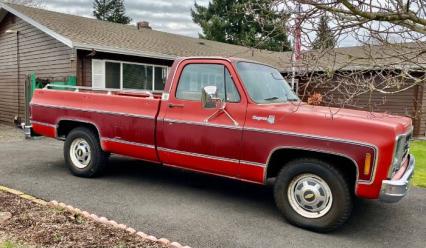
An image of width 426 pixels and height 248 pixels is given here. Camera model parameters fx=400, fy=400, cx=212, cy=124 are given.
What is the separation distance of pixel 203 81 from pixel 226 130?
0.90m

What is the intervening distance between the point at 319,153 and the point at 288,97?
1.39 meters

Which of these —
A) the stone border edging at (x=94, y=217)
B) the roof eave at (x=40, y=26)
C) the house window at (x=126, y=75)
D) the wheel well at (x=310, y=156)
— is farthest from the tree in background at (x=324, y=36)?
the roof eave at (x=40, y=26)

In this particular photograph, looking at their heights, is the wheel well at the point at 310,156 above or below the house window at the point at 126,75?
below

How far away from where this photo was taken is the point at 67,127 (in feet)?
23.9

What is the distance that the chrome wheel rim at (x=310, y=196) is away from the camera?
4.73 m

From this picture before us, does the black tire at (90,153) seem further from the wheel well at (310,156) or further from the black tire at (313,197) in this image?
the black tire at (313,197)

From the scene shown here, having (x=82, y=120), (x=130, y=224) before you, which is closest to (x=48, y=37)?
(x=82, y=120)

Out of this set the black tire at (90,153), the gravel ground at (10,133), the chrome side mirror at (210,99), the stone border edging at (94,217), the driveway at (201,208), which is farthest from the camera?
the gravel ground at (10,133)

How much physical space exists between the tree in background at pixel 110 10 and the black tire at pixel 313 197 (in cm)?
5137

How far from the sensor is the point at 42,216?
4629 mm

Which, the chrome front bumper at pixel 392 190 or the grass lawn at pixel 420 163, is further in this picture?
the grass lawn at pixel 420 163

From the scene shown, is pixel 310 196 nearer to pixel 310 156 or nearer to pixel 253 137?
pixel 310 156

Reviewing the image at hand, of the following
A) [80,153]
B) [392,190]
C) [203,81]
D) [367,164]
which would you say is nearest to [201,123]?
[203,81]

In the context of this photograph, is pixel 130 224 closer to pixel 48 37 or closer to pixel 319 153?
pixel 319 153
